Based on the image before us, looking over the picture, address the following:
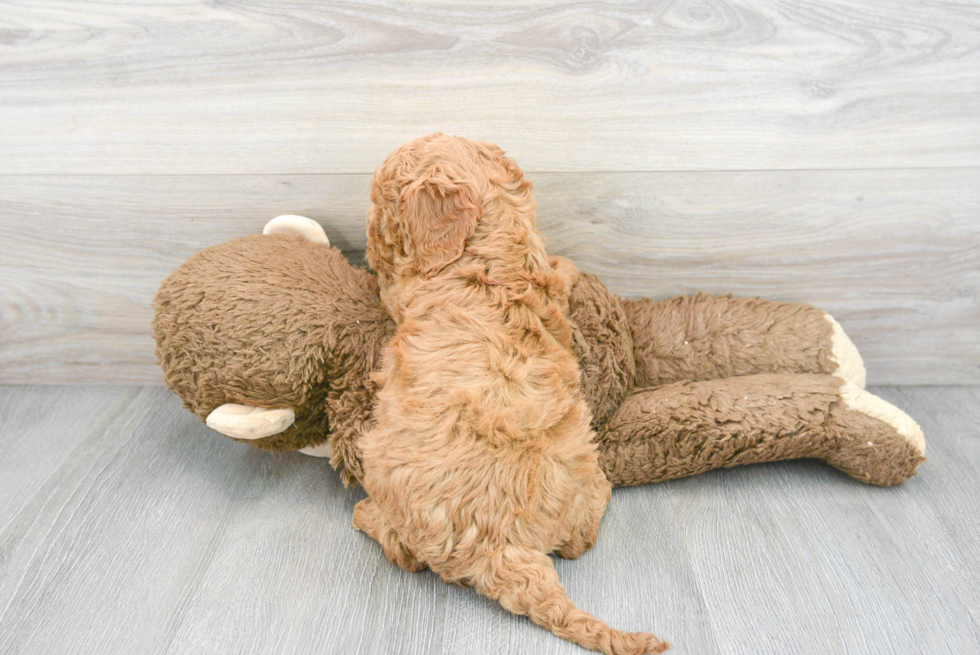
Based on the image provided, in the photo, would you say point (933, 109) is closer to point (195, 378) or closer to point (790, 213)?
point (790, 213)

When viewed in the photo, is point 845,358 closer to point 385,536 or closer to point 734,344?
point 734,344

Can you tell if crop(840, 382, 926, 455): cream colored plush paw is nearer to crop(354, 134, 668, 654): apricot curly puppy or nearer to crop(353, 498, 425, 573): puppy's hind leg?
crop(354, 134, 668, 654): apricot curly puppy

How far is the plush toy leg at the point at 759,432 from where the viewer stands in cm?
91

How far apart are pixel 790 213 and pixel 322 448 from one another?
2.61 ft

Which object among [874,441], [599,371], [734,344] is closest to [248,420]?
[599,371]

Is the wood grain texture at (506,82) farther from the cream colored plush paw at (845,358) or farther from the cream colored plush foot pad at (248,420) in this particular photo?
the cream colored plush foot pad at (248,420)

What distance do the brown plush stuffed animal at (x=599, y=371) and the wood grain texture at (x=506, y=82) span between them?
0.19m

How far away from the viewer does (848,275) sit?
109cm

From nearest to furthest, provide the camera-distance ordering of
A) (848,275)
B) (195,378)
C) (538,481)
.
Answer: (538,481) → (195,378) → (848,275)

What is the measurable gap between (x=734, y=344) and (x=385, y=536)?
0.57m

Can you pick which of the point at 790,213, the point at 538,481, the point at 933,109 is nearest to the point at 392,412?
the point at 538,481

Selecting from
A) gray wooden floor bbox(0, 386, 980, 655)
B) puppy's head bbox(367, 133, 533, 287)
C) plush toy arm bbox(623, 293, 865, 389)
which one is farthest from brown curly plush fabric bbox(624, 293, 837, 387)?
puppy's head bbox(367, 133, 533, 287)

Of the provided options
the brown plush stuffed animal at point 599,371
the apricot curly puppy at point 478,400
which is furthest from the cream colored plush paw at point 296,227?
the apricot curly puppy at point 478,400

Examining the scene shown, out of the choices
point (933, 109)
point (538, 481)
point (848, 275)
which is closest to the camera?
point (538, 481)
